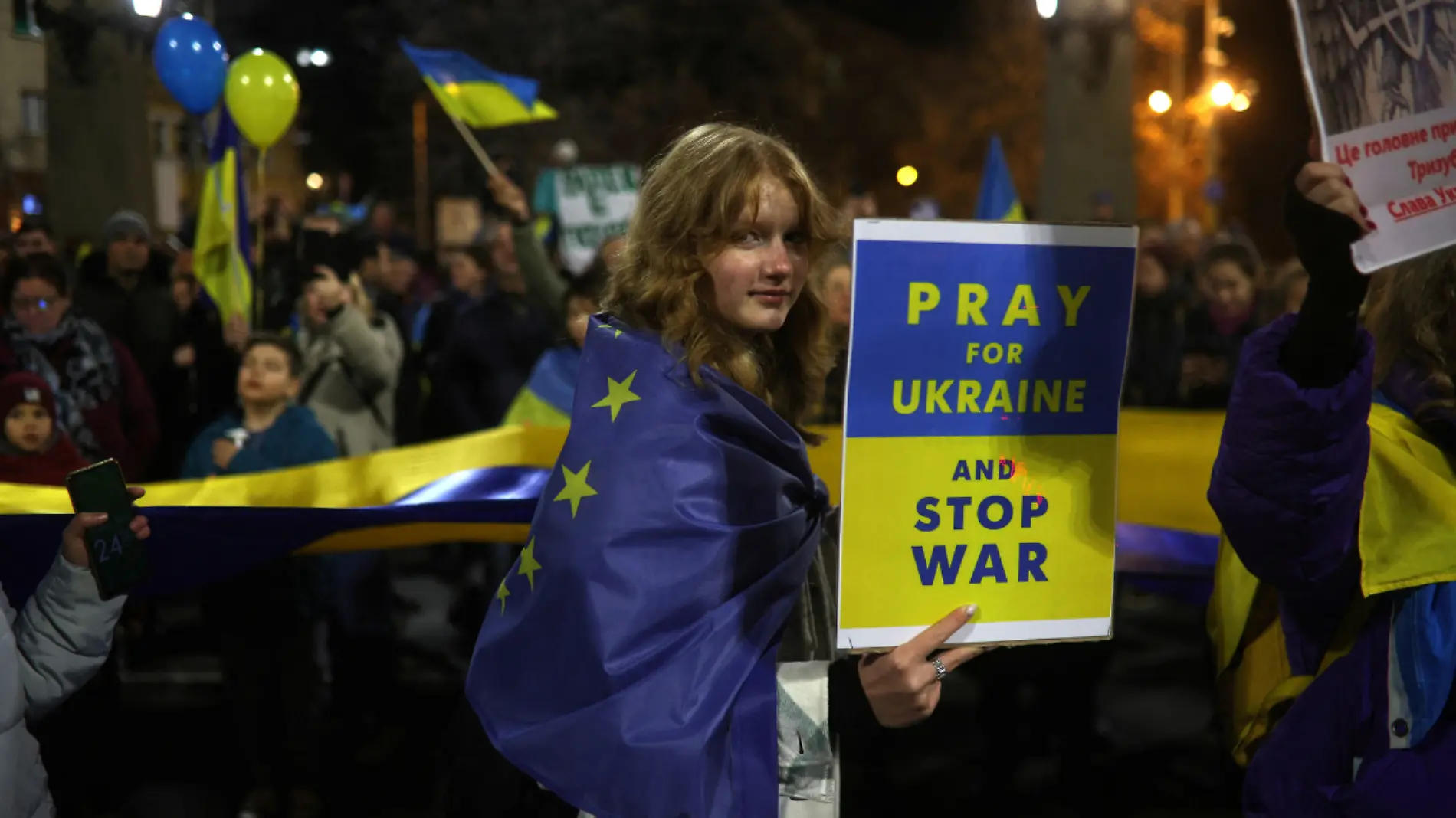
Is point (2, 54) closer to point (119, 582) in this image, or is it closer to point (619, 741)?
point (119, 582)

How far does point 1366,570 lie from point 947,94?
4413 centimetres

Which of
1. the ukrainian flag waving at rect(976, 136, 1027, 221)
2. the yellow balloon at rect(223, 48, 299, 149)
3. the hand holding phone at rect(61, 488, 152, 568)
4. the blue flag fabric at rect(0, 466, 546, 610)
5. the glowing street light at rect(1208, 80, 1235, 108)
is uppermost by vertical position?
the glowing street light at rect(1208, 80, 1235, 108)

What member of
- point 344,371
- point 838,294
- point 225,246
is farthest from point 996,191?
point 225,246

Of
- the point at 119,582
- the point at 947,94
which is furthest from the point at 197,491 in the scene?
the point at 947,94

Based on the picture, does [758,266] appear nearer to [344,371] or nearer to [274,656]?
[274,656]

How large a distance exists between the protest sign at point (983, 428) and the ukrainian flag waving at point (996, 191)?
480cm

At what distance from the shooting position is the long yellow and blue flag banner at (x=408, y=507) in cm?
423

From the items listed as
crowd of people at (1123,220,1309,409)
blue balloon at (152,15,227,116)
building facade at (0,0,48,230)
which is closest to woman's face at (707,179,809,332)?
crowd of people at (1123,220,1309,409)

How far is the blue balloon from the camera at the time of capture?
941cm

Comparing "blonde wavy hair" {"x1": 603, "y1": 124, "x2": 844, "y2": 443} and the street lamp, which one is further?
the street lamp

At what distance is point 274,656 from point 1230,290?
525 centimetres

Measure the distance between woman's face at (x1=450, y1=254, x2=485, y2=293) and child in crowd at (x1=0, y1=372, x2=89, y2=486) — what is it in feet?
14.9

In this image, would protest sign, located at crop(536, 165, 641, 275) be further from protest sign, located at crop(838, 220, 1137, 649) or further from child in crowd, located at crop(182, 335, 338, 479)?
protest sign, located at crop(838, 220, 1137, 649)

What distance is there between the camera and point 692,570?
2348mm
